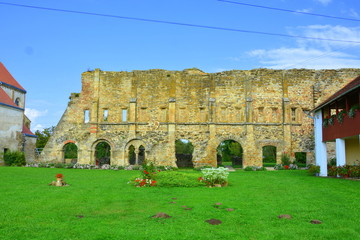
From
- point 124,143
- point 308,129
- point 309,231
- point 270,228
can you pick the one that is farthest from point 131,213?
point 308,129

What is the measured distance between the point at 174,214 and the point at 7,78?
38227 millimetres

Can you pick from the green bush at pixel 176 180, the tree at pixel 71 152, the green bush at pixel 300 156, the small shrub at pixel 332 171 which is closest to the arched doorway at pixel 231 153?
the green bush at pixel 300 156

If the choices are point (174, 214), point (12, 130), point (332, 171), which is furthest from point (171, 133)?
point (174, 214)

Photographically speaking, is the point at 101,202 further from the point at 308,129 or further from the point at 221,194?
the point at 308,129

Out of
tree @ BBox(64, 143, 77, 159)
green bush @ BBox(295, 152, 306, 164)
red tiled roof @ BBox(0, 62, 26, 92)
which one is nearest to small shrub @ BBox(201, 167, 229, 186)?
green bush @ BBox(295, 152, 306, 164)

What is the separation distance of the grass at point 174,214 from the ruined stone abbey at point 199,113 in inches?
763

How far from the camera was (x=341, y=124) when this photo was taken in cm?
1823

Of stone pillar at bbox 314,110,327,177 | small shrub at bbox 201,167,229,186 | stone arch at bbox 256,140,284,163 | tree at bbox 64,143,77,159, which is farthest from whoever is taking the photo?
tree at bbox 64,143,77,159

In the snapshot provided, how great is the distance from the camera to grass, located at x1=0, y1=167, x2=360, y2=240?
650cm

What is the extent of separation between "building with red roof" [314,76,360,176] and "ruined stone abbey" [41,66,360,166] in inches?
377

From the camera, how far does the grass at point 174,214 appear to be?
650cm

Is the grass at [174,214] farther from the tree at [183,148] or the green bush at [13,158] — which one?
the tree at [183,148]

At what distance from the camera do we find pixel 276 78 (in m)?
32.3

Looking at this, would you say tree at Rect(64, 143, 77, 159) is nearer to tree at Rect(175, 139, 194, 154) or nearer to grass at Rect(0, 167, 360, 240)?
tree at Rect(175, 139, 194, 154)
